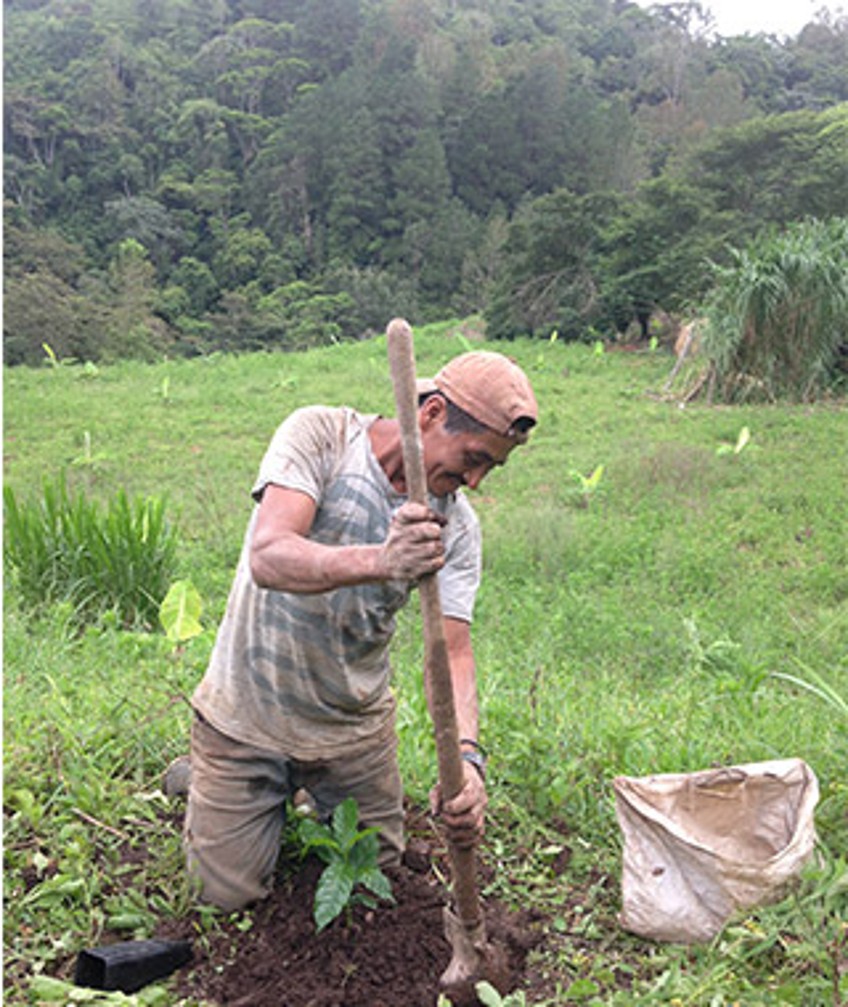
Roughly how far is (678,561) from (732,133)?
55.3 ft

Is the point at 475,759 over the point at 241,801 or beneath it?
over

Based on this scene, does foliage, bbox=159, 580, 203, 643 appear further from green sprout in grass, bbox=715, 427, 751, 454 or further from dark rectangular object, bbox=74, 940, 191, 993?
green sprout in grass, bbox=715, 427, 751, 454

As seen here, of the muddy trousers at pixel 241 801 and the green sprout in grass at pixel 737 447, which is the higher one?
the muddy trousers at pixel 241 801

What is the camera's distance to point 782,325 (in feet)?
36.3

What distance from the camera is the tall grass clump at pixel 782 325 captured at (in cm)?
1097

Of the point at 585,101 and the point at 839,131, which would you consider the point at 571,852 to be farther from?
the point at 585,101

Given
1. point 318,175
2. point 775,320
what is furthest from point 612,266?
point 318,175

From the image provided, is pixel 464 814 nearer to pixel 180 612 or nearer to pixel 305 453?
pixel 305 453

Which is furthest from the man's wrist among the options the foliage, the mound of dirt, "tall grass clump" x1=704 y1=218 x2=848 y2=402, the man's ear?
"tall grass clump" x1=704 y1=218 x2=848 y2=402

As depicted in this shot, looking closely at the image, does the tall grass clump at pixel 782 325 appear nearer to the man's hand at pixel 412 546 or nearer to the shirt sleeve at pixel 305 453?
the shirt sleeve at pixel 305 453

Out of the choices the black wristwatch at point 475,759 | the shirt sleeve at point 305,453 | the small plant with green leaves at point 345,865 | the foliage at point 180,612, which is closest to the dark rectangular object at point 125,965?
the small plant with green leaves at point 345,865

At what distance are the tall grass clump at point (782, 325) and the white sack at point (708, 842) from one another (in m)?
9.18

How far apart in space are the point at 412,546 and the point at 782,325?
10.2 m

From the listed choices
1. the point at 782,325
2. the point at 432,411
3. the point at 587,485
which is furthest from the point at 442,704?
the point at 782,325
